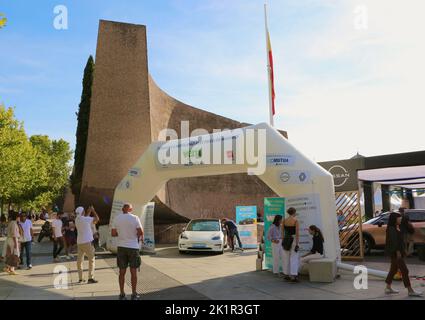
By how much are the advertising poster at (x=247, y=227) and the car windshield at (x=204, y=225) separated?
1938 mm

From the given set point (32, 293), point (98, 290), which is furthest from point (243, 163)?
point (32, 293)

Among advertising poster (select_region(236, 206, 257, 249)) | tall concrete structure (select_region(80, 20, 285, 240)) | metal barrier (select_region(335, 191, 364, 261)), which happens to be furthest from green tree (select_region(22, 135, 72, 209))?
metal barrier (select_region(335, 191, 364, 261))

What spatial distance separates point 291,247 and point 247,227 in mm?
9082

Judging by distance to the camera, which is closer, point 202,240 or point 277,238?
point 277,238

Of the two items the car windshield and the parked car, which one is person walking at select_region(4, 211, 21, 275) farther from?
the parked car

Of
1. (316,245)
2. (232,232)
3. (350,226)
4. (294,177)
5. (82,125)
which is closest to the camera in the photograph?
(316,245)

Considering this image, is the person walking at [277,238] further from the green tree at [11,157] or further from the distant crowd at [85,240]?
the green tree at [11,157]

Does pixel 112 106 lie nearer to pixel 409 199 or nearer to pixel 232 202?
pixel 232 202

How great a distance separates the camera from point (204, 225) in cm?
1731

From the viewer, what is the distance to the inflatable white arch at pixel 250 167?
1047cm

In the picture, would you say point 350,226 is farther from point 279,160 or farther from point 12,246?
point 12,246

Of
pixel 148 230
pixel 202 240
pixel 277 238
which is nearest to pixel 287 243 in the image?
pixel 277 238

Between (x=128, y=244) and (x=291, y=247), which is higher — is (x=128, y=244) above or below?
above

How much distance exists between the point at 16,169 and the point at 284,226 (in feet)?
88.1
